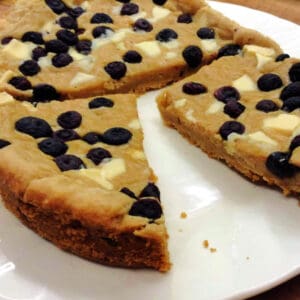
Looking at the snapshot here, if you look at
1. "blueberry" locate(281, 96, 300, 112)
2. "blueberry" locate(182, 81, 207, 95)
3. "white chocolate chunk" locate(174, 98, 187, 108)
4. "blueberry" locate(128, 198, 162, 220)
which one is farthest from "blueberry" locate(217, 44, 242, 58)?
"blueberry" locate(128, 198, 162, 220)

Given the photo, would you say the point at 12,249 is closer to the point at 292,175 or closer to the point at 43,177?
the point at 43,177

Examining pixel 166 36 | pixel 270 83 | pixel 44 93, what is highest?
pixel 270 83

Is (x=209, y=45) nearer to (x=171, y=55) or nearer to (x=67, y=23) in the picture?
(x=171, y=55)

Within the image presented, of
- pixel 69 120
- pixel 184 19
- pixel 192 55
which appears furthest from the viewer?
pixel 184 19

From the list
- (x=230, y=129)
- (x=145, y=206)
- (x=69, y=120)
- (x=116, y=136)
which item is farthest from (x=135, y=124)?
(x=145, y=206)

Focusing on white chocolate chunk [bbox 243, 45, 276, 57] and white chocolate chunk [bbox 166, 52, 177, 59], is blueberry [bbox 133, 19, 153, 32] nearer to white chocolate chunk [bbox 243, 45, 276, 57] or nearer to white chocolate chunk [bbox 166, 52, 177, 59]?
white chocolate chunk [bbox 166, 52, 177, 59]
